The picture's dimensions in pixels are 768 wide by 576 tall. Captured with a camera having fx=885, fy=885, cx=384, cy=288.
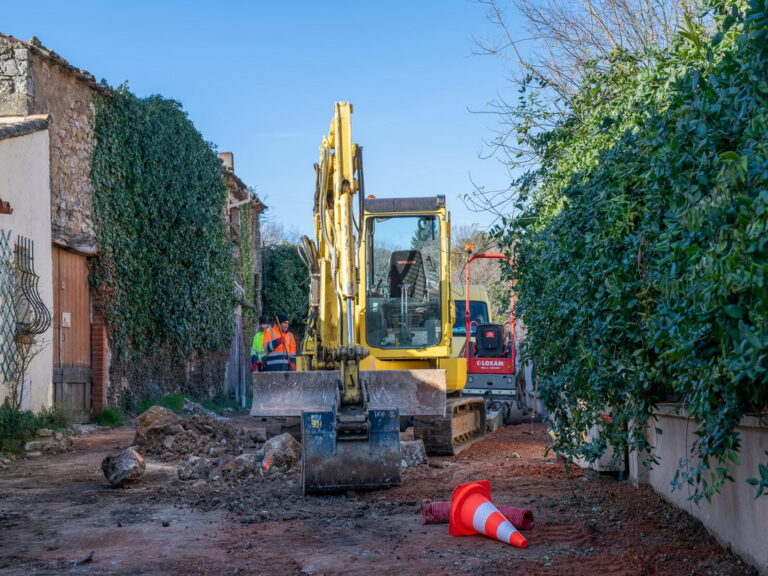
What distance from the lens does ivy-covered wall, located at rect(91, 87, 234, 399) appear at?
616 inches

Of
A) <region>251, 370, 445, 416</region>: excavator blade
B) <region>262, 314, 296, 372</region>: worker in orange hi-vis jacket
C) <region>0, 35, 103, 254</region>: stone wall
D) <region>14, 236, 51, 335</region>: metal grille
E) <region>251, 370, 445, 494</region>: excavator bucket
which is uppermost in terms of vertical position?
<region>0, 35, 103, 254</region>: stone wall

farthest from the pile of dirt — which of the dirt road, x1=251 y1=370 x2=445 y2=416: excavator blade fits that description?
x1=251 y1=370 x2=445 y2=416: excavator blade

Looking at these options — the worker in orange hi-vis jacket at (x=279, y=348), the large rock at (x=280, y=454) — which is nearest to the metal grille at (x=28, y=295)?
the worker in orange hi-vis jacket at (x=279, y=348)

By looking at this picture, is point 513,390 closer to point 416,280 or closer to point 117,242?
point 416,280

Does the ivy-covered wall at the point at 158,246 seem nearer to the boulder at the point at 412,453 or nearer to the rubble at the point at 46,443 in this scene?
the rubble at the point at 46,443

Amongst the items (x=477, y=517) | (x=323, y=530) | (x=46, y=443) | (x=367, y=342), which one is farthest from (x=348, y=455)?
(x=46, y=443)

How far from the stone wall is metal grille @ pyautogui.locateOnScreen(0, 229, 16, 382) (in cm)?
177

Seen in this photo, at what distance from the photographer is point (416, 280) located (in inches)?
448

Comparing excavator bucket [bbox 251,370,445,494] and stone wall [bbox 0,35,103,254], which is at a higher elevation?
stone wall [bbox 0,35,103,254]

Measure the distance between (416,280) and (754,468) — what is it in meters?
7.08

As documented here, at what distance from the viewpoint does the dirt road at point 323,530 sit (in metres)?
5.10

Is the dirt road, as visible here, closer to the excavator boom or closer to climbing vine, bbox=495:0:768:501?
the excavator boom

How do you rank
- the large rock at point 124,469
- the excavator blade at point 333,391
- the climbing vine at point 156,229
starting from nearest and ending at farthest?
Result: the large rock at point 124,469 → the excavator blade at point 333,391 → the climbing vine at point 156,229

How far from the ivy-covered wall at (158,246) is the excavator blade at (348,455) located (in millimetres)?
8642
